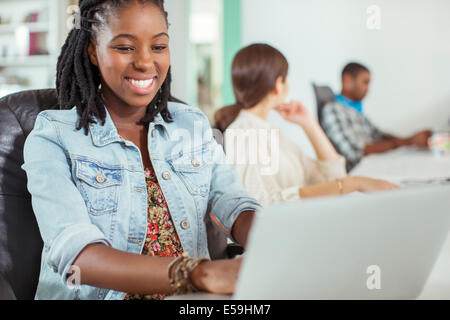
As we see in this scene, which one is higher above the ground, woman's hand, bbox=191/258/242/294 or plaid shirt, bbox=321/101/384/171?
woman's hand, bbox=191/258/242/294

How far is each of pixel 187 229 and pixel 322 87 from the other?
2274 millimetres

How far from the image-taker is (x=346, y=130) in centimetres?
325

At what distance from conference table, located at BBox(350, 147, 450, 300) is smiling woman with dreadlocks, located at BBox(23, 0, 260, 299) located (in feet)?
1.23

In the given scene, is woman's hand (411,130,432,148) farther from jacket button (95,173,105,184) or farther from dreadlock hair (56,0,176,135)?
jacket button (95,173,105,184)

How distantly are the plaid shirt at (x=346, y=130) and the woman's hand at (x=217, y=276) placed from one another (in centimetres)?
241

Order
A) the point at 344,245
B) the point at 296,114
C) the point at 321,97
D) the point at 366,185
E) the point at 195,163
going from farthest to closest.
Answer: the point at 321,97, the point at 296,114, the point at 366,185, the point at 195,163, the point at 344,245

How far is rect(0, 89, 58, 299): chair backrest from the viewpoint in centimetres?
99

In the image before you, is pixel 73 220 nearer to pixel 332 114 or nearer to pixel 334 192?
pixel 334 192

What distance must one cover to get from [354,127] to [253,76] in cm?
168

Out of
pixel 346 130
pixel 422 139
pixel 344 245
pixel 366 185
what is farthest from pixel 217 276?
pixel 422 139

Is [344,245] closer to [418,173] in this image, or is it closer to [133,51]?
[133,51]

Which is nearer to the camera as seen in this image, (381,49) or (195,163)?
(195,163)

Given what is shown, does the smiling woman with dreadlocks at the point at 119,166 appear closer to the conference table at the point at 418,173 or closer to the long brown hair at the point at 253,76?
the conference table at the point at 418,173

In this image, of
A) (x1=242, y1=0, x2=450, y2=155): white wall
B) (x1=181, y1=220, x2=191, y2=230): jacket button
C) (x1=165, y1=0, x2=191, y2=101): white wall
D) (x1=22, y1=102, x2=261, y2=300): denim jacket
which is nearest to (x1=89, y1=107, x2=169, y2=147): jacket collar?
(x1=22, y1=102, x2=261, y2=300): denim jacket
